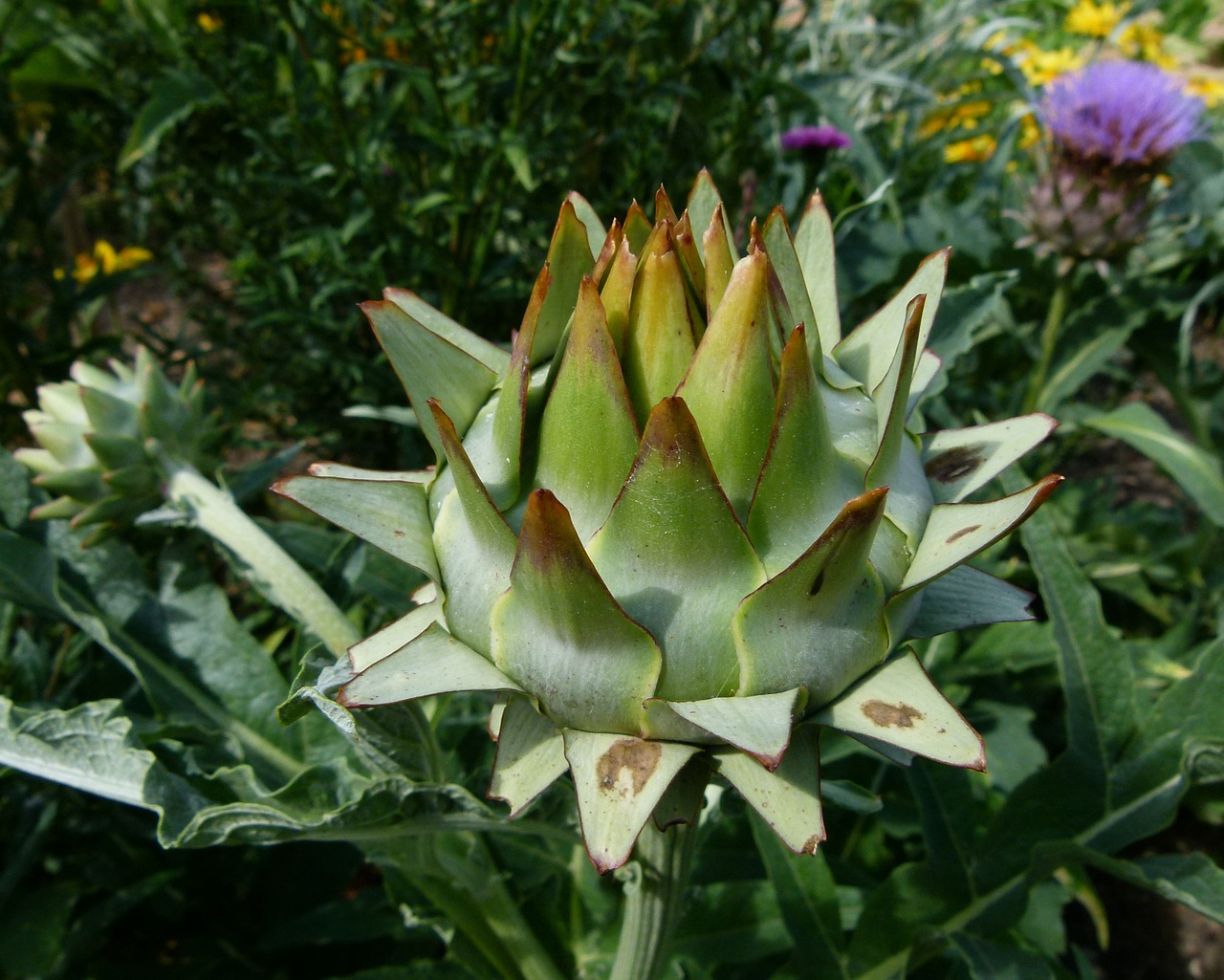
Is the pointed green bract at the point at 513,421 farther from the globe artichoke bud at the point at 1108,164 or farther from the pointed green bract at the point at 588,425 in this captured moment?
the globe artichoke bud at the point at 1108,164

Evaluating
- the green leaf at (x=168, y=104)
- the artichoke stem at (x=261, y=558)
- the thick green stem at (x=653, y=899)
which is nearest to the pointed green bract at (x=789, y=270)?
the thick green stem at (x=653, y=899)

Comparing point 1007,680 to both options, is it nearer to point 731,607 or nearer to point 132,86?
point 731,607

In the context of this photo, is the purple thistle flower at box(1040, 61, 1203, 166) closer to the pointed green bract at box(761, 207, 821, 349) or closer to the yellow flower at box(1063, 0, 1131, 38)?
the pointed green bract at box(761, 207, 821, 349)

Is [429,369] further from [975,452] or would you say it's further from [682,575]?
[975,452]

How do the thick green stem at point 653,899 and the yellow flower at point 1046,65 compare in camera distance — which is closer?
the thick green stem at point 653,899

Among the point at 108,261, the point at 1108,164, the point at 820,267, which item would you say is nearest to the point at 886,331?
the point at 820,267

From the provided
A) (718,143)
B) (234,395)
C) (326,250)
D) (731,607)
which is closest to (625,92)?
(718,143)

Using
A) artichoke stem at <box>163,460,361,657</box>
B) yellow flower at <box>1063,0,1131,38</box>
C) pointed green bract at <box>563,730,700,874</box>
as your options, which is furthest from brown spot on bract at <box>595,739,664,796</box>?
yellow flower at <box>1063,0,1131,38</box>
